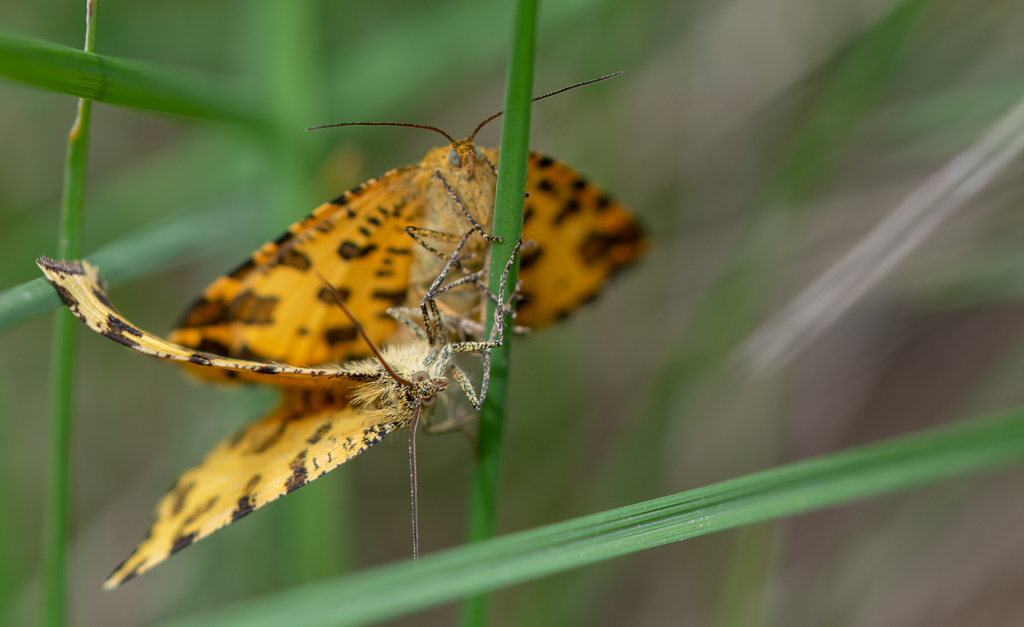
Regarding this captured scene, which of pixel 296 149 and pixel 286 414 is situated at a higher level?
pixel 296 149

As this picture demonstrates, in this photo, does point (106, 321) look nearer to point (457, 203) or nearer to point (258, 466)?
point (258, 466)

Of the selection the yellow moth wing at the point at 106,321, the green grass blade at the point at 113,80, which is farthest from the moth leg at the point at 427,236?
the green grass blade at the point at 113,80

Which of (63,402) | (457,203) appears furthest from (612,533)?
(63,402)

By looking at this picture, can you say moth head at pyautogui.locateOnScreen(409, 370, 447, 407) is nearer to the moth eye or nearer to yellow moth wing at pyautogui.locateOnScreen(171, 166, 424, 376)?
yellow moth wing at pyautogui.locateOnScreen(171, 166, 424, 376)

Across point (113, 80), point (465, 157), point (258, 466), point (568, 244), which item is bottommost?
point (258, 466)

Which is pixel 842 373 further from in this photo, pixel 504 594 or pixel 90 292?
pixel 90 292

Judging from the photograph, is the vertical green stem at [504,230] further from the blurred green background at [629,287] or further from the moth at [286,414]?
the blurred green background at [629,287]

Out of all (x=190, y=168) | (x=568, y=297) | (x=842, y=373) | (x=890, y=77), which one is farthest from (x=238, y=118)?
(x=842, y=373)

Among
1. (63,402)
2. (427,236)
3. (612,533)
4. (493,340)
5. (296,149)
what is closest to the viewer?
(612,533)
